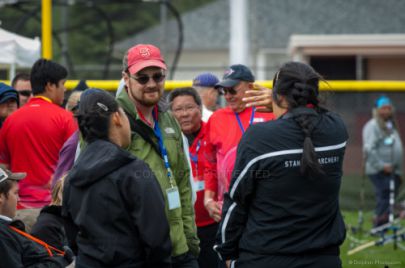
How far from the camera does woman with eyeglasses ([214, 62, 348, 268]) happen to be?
466 cm

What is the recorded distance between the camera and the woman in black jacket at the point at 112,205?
4453 mm

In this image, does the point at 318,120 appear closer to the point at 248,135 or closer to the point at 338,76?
the point at 248,135

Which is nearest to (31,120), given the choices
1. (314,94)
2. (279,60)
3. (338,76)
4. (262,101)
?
(262,101)

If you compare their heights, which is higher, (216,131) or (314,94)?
(314,94)

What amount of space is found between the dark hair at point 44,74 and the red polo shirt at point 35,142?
0.64 ft

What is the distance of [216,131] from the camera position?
684cm

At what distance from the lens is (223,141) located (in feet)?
22.1

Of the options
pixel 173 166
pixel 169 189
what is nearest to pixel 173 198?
pixel 169 189

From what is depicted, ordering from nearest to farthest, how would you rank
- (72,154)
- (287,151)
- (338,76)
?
(287,151), (72,154), (338,76)

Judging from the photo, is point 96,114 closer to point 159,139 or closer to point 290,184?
point 159,139

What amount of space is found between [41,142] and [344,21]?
30.0m

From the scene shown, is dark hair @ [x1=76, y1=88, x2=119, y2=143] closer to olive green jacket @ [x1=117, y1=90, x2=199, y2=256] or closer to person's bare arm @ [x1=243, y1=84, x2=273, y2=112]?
olive green jacket @ [x1=117, y1=90, x2=199, y2=256]

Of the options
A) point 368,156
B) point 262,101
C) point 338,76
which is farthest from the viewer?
point 338,76

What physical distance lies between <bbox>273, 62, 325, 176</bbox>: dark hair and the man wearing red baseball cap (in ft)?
2.69
